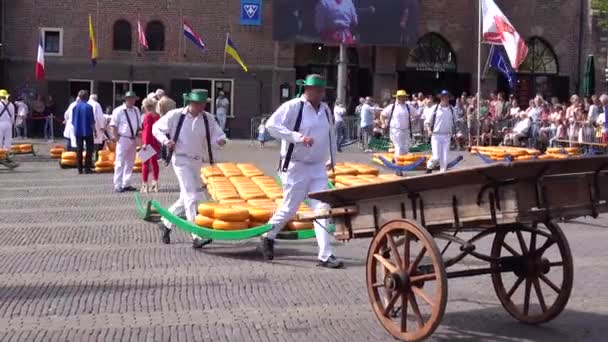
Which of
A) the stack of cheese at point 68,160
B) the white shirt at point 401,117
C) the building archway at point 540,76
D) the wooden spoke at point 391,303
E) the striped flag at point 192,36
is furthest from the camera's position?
the building archway at point 540,76

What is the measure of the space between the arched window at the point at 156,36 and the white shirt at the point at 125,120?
23.5 m

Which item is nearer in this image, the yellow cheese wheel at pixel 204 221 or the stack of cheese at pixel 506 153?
the yellow cheese wheel at pixel 204 221

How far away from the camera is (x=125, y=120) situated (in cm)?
1795

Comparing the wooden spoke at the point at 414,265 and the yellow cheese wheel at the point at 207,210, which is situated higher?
the wooden spoke at the point at 414,265

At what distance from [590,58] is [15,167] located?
2530 cm

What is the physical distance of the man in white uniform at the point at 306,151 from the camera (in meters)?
10.1

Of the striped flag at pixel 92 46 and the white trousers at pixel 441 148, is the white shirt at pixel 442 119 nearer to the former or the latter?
the white trousers at pixel 441 148

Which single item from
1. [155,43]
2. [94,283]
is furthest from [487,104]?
[94,283]

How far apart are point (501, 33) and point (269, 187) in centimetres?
1269

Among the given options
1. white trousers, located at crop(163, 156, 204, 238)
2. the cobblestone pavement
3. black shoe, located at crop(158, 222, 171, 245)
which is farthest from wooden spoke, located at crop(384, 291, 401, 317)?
black shoe, located at crop(158, 222, 171, 245)

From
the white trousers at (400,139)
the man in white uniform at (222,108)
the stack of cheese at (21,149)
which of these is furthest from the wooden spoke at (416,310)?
the man in white uniform at (222,108)

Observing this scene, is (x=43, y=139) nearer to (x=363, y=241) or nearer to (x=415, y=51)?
(x=415, y=51)

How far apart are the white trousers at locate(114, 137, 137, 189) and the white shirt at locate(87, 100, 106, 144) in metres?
4.78

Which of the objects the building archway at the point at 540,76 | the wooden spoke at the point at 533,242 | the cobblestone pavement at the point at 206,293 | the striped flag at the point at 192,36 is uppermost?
the striped flag at the point at 192,36
